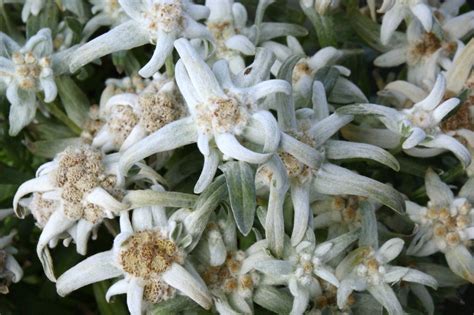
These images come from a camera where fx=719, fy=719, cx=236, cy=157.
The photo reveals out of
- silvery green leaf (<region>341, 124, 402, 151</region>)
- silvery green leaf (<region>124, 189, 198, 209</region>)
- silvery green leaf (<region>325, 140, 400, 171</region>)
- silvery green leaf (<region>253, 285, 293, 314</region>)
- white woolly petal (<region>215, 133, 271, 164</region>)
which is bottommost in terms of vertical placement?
silvery green leaf (<region>253, 285, 293, 314</region>)

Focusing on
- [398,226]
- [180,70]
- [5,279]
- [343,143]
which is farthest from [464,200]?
[5,279]

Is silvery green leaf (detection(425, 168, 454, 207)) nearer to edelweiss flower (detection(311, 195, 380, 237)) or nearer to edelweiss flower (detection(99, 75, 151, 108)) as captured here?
edelweiss flower (detection(311, 195, 380, 237))

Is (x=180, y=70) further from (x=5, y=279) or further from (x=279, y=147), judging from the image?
(x=5, y=279)

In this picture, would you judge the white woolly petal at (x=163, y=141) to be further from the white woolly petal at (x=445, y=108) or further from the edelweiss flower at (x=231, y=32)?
the white woolly petal at (x=445, y=108)

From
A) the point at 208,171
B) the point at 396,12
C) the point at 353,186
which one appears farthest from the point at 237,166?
the point at 396,12

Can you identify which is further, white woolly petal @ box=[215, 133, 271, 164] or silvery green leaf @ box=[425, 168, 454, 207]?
silvery green leaf @ box=[425, 168, 454, 207]

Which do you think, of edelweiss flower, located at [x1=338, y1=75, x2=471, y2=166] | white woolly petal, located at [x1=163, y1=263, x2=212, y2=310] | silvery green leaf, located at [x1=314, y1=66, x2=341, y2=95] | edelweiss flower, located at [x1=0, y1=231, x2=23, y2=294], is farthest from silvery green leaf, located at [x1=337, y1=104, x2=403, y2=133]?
edelweiss flower, located at [x1=0, y1=231, x2=23, y2=294]
